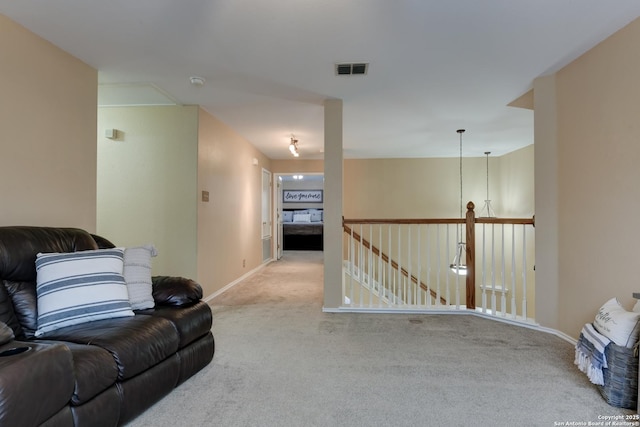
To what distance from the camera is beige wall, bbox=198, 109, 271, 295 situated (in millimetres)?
4016

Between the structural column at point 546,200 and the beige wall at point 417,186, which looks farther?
the beige wall at point 417,186

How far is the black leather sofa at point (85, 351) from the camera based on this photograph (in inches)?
46.3

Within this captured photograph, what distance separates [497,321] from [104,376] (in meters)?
3.28

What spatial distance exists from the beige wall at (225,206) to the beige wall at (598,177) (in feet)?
11.9

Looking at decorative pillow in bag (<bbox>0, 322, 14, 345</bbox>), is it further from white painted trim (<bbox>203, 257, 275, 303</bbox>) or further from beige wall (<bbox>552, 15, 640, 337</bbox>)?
beige wall (<bbox>552, 15, 640, 337</bbox>)

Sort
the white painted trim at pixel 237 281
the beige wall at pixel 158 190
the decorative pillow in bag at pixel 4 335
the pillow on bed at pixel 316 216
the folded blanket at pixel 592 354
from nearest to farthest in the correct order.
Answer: the decorative pillow in bag at pixel 4 335 → the folded blanket at pixel 592 354 → the beige wall at pixel 158 190 → the white painted trim at pixel 237 281 → the pillow on bed at pixel 316 216

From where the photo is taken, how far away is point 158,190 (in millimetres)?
3855

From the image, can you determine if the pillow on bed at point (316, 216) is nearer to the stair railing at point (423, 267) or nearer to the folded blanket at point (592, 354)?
the stair railing at point (423, 267)

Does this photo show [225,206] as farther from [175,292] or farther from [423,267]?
[423,267]

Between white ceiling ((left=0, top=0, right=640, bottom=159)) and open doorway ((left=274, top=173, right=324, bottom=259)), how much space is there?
21.0 feet

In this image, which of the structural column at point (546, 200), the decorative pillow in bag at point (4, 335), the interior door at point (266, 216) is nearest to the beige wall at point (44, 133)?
the decorative pillow in bag at point (4, 335)

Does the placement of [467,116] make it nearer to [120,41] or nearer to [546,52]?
[546,52]

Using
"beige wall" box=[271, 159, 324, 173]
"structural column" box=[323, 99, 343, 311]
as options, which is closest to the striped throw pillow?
"structural column" box=[323, 99, 343, 311]

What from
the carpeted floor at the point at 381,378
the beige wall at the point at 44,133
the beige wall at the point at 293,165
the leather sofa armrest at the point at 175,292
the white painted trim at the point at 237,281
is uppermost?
the beige wall at the point at 293,165
